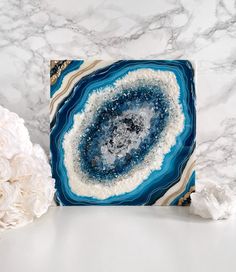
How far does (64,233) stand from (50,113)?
37cm

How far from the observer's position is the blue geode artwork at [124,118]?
113 cm

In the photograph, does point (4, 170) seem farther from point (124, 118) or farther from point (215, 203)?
point (215, 203)

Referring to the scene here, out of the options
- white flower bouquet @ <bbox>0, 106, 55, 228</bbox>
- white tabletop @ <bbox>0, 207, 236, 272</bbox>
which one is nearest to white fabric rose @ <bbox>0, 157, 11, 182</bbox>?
white flower bouquet @ <bbox>0, 106, 55, 228</bbox>

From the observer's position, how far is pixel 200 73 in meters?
1.18

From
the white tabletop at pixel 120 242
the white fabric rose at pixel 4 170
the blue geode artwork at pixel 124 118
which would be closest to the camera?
the white tabletop at pixel 120 242

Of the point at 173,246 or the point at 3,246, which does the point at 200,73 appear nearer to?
the point at 173,246

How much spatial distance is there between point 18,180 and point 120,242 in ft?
0.99

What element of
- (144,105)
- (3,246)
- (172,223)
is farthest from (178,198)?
(3,246)

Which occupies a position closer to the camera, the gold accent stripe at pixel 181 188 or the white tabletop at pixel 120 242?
the white tabletop at pixel 120 242

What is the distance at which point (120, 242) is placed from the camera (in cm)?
84

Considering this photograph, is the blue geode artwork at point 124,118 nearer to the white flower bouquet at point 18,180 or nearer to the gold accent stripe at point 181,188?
the gold accent stripe at point 181,188

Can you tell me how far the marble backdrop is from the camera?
1.16 metres

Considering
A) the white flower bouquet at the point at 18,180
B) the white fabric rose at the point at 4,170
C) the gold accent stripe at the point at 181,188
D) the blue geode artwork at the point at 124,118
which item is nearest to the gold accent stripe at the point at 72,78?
the blue geode artwork at the point at 124,118

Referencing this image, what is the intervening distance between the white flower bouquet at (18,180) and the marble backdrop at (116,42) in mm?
192
